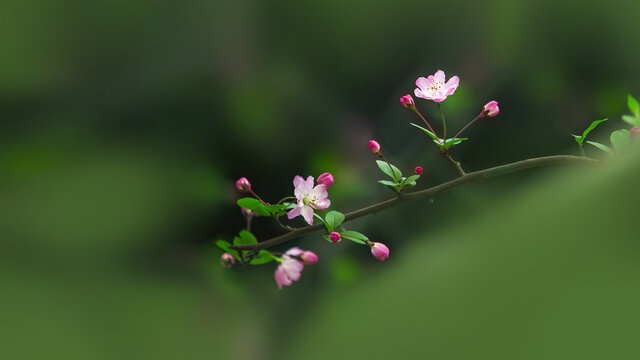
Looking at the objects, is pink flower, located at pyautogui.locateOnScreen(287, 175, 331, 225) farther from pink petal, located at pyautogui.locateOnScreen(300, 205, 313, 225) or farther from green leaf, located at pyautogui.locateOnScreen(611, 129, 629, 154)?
green leaf, located at pyautogui.locateOnScreen(611, 129, 629, 154)

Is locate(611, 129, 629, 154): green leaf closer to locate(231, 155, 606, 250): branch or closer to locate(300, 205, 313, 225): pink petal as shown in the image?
locate(231, 155, 606, 250): branch

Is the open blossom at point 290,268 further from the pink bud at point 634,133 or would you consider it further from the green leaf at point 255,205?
the pink bud at point 634,133

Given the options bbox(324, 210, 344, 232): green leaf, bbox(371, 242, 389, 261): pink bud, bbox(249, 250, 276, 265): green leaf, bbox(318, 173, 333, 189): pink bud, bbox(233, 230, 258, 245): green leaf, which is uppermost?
bbox(318, 173, 333, 189): pink bud

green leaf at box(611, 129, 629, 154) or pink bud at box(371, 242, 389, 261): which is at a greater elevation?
green leaf at box(611, 129, 629, 154)

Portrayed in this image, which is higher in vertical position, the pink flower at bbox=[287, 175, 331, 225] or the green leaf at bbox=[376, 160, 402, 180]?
the green leaf at bbox=[376, 160, 402, 180]

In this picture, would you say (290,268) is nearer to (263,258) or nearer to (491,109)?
(263,258)

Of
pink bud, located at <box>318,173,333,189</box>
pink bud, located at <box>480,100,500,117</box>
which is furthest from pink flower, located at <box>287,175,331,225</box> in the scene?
pink bud, located at <box>480,100,500,117</box>

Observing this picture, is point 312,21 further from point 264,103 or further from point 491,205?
point 491,205

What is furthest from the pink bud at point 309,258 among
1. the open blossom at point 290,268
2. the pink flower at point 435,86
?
the pink flower at point 435,86

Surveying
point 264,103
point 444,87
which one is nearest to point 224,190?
point 264,103

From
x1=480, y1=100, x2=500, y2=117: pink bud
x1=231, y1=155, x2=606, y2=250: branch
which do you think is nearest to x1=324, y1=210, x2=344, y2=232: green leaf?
x1=231, y1=155, x2=606, y2=250: branch

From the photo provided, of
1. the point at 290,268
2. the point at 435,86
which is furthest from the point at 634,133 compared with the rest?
the point at 290,268
